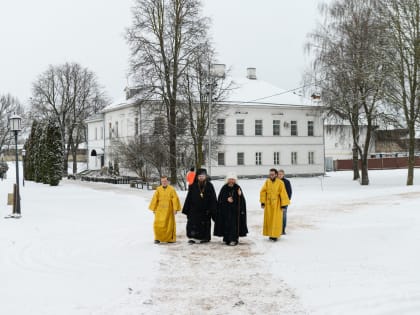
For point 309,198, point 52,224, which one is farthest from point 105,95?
point 52,224

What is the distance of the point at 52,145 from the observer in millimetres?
34719

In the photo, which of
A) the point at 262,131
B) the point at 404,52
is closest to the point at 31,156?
the point at 262,131

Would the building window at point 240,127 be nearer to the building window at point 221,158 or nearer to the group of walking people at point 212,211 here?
the building window at point 221,158

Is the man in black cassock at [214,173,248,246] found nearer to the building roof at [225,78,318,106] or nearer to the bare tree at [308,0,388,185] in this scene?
the bare tree at [308,0,388,185]

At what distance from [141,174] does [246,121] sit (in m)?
15.2

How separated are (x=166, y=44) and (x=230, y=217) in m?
24.4

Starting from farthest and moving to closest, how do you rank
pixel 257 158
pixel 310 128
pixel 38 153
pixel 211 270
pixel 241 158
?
pixel 310 128, pixel 257 158, pixel 241 158, pixel 38 153, pixel 211 270

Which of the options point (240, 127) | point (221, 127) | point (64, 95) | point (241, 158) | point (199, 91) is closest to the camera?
point (199, 91)

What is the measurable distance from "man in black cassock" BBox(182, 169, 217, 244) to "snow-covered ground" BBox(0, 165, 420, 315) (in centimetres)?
33

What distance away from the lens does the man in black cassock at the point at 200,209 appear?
11.1 meters

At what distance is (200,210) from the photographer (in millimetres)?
11156

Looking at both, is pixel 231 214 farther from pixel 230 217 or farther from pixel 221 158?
pixel 221 158

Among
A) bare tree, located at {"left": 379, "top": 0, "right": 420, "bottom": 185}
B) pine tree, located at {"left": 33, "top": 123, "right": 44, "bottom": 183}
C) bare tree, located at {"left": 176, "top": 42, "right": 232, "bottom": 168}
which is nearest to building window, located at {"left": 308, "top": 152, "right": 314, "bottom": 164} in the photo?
Result: bare tree, located at {"left": 176, "top": 42, "right": 232, "bottom": 168}

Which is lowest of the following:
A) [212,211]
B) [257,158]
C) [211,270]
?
[211,270]
